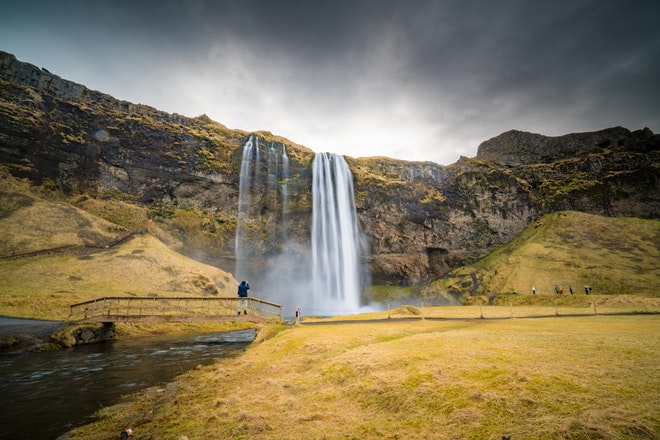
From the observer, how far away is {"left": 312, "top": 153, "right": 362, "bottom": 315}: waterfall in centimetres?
7206

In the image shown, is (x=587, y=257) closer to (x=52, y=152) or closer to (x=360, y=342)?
(x=360, y=342)

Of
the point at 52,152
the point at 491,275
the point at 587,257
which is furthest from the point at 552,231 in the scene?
the point at 52,152

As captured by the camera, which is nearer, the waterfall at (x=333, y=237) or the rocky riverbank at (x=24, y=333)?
the rocky riverbank at (x=24, y=333)

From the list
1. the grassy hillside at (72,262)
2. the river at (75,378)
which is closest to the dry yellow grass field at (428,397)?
the river at (75,378)

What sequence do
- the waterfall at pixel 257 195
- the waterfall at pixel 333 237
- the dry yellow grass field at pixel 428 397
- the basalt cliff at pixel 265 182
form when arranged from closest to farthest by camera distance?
the dry yellow grass field at pixel 428 397
the basalt cliff at pixel 265 182
the waterfall at pixel 257 195
the waterfall at pixel 333 237

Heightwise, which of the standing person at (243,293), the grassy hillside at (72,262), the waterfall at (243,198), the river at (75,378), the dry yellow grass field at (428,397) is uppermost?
the waterfall at (243,198)

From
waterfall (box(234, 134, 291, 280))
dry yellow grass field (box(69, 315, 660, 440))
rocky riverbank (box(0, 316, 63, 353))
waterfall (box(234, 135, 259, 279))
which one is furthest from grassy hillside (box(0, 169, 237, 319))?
dry yellow grass field (box(69, 315, 660, 440))

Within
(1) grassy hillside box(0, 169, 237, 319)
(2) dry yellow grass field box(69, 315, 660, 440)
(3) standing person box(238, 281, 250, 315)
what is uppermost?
(1) grassy hillside box(0, 169, 237, 319)

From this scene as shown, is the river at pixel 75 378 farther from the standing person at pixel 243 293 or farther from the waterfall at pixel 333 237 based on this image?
the waterfall at pixel 333 237

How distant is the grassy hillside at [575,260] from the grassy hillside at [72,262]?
2154 inches

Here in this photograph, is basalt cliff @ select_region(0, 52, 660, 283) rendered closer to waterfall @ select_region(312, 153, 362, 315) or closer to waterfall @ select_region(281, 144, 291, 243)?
waterfall @ select_region(281, 144, 291, 243)

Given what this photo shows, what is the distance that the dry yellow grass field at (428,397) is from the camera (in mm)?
4344

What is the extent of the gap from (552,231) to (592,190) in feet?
81.4

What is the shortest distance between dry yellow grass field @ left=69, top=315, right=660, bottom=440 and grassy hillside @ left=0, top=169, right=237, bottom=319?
29530 millimetres
